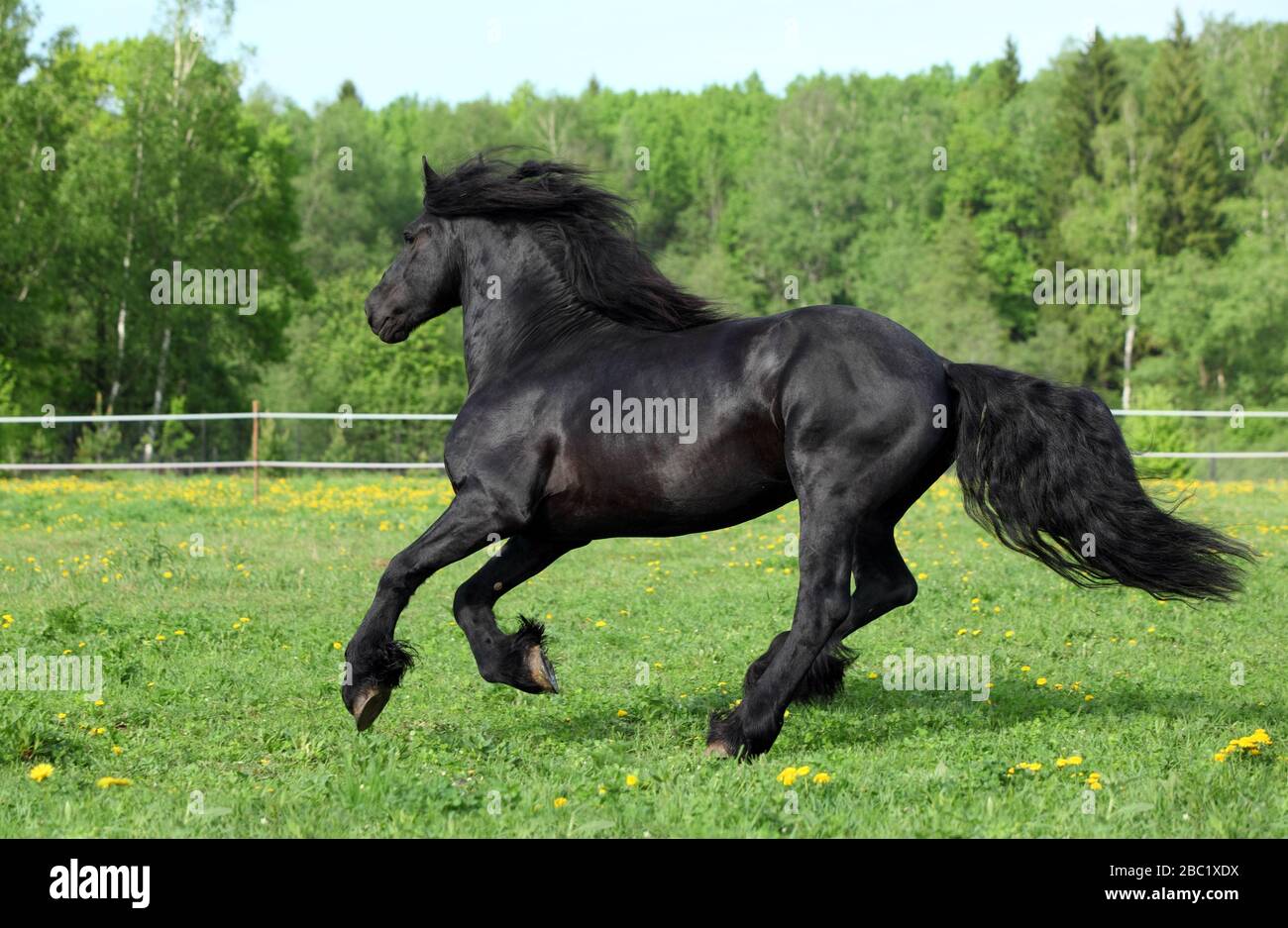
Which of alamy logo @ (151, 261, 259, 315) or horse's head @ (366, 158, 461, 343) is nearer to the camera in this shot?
horse's head @ (366, 158, 461, 343)

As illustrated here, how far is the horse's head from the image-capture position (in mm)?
6816

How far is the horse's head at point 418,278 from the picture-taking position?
682cm

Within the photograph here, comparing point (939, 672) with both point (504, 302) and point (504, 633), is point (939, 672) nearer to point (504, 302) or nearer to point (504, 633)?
point (504, 633)

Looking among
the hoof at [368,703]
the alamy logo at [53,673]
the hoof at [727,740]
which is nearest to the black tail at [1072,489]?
the hoof at [727,740]

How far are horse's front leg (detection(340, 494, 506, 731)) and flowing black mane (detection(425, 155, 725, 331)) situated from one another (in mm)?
1217

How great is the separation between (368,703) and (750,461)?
198 cm

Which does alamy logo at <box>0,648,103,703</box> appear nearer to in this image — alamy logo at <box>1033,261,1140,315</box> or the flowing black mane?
the flowing black mane

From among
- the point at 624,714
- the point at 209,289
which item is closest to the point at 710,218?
the point at 209,289

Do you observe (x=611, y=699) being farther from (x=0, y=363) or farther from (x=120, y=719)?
(x=0, y=363)

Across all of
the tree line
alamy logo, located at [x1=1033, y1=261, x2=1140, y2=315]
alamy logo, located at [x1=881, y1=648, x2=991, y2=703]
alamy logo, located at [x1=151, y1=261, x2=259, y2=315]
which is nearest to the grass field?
alamy logo, located at [x1=881, y1=648, x2=991, y2=703]

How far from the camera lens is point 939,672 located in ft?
24.2

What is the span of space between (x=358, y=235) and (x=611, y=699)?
218 feet

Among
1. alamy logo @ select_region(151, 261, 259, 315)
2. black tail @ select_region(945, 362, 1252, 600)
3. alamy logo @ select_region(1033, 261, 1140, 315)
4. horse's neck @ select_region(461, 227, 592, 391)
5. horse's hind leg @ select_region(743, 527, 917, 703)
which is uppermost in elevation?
alamy logo @ select_region(1033, 261, 1140, 315)
